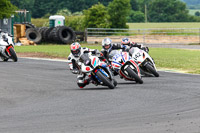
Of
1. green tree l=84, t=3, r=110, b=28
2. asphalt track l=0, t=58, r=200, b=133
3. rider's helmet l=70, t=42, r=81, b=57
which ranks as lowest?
asphalt track l=0, t=58, r=200, b=133

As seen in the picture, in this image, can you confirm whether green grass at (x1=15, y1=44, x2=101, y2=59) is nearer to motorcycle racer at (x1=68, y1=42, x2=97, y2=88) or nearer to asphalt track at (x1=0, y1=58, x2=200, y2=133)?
asphalt track at (x1=0, y1=58, x2=200, y2=133)

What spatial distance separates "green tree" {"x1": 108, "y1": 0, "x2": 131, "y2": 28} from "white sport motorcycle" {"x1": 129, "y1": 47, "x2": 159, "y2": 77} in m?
43.6

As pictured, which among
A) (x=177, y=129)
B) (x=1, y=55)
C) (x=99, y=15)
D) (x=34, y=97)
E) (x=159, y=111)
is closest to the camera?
(x=177, y=129)

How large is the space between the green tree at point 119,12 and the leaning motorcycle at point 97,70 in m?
47.0

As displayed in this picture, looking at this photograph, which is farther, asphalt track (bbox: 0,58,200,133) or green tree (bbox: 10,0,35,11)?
green tree (bbox: 10,0,35,11)

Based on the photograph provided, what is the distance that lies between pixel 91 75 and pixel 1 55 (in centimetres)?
1132

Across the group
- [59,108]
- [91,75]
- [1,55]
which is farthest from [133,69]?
[1,55]

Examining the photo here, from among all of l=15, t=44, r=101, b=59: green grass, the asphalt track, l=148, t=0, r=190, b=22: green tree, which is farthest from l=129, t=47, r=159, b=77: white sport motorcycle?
l=148, t=0, r=190, b=22: green tree

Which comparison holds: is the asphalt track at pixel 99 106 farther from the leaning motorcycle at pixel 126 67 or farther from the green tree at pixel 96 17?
the green tree at pixel 96 17

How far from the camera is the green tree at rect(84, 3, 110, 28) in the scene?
52.6m

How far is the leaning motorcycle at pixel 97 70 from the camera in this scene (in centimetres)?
1255

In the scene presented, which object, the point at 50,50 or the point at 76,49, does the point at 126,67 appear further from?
the point at 50,50

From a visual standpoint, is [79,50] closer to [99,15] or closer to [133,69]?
[133,69]

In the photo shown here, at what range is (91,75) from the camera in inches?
504
